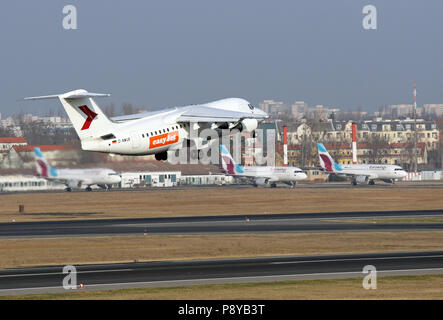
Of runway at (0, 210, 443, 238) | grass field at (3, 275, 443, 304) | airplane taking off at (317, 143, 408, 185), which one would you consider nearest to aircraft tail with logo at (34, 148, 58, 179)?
runway at (0, 210, 443, 238)

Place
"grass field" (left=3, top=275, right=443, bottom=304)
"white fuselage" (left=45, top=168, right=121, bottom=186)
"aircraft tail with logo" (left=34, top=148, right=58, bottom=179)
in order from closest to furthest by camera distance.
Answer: "grass field" (left=3, top=275, right=443, bottom=304), "aircraft tail with logo" (left=34, top=148, right=58, bottom=179), "white fuselage" (left=45, top=168, right=121, bottom=186)

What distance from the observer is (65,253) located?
51125 millimetres

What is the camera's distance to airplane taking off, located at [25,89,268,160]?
184 ft

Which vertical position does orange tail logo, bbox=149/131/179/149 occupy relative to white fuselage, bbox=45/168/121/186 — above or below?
above

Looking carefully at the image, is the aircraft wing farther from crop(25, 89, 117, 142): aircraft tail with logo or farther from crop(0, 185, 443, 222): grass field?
crop(0, 185, 443, 222): grass field

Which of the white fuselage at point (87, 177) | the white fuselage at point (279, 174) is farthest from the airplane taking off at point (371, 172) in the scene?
the white fuselage at point (87, 177)

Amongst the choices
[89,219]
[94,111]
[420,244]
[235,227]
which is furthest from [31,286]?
[89,219]

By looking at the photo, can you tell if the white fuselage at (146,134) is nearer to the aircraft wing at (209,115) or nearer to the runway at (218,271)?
the aircraft wing at (209,115)

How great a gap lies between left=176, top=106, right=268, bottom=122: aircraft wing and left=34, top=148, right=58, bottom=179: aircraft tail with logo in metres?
31.5

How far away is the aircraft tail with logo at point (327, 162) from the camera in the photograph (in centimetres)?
15725

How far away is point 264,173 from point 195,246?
96.2 m

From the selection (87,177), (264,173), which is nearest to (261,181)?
(264,173)
